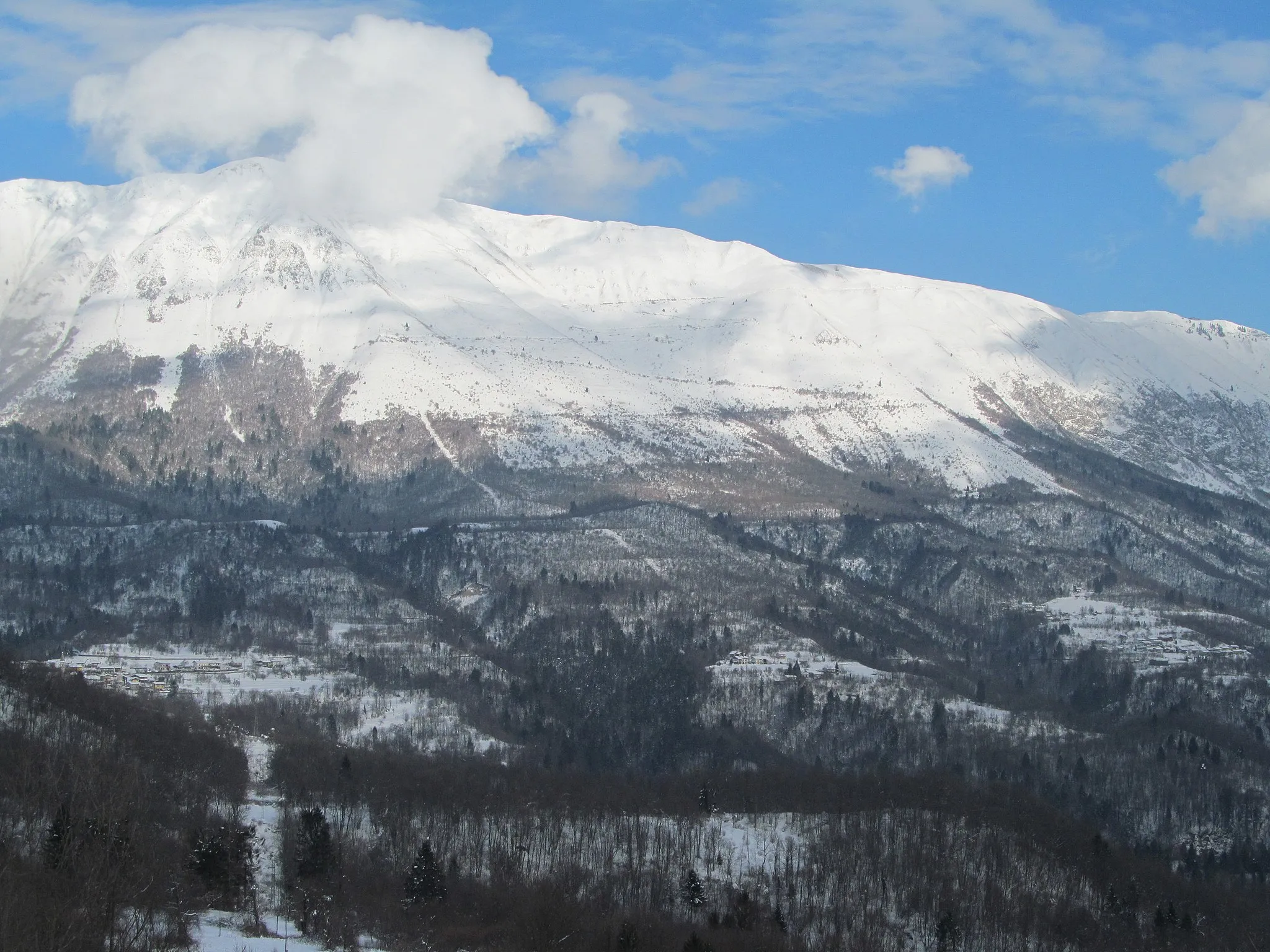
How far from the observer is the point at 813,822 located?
194m

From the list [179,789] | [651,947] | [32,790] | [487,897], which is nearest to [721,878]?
[487,897]

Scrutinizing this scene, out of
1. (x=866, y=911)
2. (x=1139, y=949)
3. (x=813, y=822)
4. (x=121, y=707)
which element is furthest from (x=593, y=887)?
(x=121, y=707)

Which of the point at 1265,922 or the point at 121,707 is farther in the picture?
the point at 121,707

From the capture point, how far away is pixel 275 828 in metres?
168

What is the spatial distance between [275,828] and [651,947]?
53364 millimetres

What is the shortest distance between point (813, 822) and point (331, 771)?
57.6 m

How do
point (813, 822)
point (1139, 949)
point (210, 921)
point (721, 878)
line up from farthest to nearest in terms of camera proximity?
point (813, 822)
point (721, 878)
point (1139, 949)
point (210, 921)

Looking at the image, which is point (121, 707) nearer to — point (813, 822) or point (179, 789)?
point (179, 789)

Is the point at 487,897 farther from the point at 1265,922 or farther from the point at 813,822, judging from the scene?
the point at 1265,922

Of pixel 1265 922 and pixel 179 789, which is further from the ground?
pixel 179 789

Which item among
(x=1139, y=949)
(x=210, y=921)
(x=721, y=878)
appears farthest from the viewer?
(x=721, y=878)

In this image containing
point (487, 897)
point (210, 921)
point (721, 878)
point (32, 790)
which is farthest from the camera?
point (721, 878)

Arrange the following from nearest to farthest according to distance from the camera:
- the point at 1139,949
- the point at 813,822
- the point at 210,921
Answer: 1. the point at 210,921
2. the point at 1139,949
3. the point at 813,822

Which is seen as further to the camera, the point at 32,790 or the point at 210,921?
the point at 32,790
